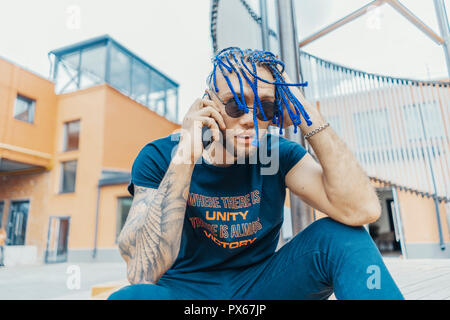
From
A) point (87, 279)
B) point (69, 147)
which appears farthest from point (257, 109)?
point (87, 279)

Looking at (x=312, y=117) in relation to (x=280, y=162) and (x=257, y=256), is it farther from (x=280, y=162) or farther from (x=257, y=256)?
(x=257, y=256)

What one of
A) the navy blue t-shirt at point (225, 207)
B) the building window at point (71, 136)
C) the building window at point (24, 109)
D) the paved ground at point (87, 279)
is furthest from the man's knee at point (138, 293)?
the building window at point (71, 136)

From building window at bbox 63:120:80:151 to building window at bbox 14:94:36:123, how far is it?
506 mm

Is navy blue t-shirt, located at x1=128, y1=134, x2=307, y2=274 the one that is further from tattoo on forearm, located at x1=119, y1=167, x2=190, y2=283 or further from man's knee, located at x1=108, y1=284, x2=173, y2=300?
man's knee, located at x1=108, y1=284, x2=173, y2=300

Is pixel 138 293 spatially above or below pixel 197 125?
below

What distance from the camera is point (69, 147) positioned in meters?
3.61

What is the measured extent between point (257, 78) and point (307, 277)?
535 millimetres

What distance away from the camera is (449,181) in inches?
87.0

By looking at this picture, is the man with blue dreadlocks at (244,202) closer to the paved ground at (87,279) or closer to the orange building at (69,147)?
the paved ground at (87,279)

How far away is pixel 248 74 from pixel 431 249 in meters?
8.10

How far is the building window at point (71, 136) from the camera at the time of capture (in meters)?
3.53

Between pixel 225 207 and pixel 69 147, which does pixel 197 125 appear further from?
pixel 69 147

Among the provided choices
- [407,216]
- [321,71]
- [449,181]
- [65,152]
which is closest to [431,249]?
[407,216]
